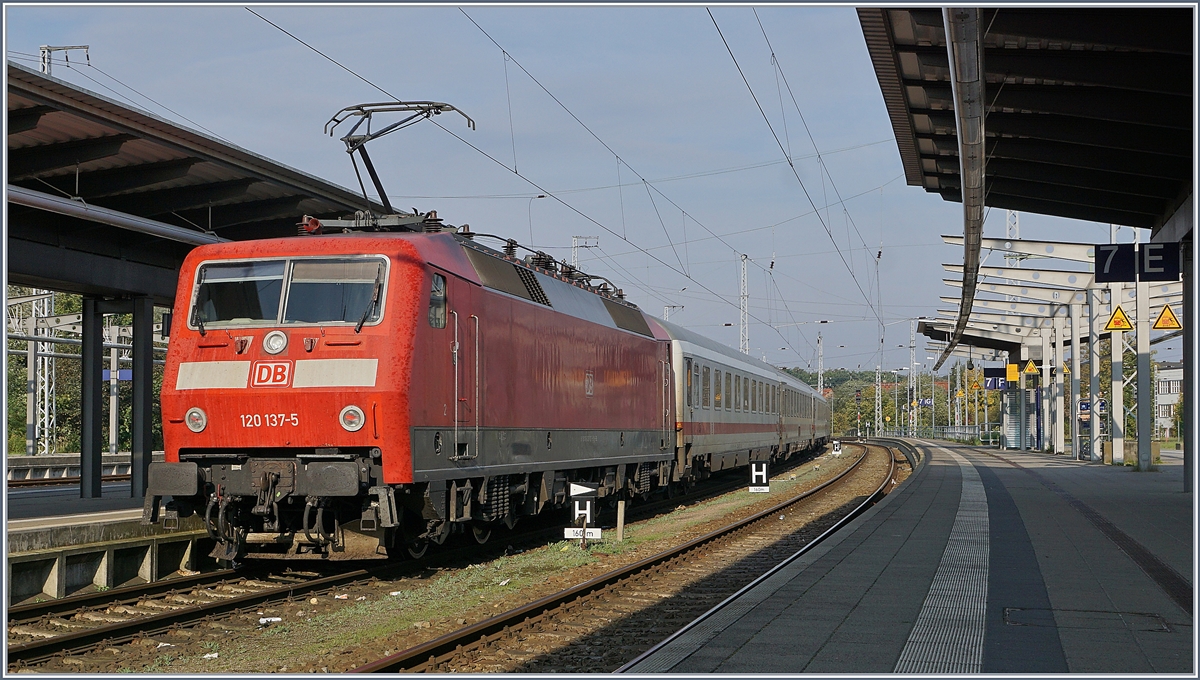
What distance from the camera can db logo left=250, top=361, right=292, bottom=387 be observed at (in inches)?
438

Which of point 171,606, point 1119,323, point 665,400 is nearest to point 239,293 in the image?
point 171,606

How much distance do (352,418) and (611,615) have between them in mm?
3314

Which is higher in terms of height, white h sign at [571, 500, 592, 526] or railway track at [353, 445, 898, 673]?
white h sign at [571, 500, 592, 526]

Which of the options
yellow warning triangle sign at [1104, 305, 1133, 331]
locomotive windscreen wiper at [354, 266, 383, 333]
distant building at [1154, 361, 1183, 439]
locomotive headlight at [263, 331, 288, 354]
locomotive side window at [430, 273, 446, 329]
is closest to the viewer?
locomotive windscreen wiper at [354, 266, 383, 333]

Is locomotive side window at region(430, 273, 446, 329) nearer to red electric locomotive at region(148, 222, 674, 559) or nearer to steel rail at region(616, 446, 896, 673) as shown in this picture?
red electric locomotive at region(148, 222, 674, 559)

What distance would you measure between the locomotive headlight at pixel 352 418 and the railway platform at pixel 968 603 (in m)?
4.05

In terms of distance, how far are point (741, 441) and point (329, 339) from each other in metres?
20.5

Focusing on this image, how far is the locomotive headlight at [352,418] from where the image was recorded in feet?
35.8

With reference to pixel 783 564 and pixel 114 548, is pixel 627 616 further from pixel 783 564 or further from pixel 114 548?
pixel 114 548

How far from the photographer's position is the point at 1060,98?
1616 cm

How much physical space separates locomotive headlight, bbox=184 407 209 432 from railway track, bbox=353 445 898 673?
4072 millimetres

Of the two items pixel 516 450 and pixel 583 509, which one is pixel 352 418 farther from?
pixel 583 509

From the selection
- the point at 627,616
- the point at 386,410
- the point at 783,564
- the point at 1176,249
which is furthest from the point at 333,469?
the point at 1176,249

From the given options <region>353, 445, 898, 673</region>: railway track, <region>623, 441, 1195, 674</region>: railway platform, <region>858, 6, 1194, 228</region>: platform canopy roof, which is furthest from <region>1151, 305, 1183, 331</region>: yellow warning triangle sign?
→ <region>353, 445, 898, 673</region>: railway track
